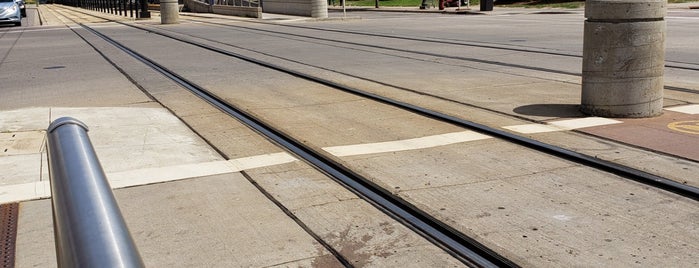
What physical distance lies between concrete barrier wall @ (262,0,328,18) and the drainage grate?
99.4 ft

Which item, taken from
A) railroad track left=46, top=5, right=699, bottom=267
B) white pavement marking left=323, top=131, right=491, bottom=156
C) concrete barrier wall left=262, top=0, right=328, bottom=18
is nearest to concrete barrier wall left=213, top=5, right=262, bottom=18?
concrete barrier wall left=262, top=0, right=328, bottom=18

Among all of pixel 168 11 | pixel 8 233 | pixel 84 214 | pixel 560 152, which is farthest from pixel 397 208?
pixel 168 11

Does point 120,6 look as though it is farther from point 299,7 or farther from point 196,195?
point 196,195

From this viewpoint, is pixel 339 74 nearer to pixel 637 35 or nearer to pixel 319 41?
pixel 637 35

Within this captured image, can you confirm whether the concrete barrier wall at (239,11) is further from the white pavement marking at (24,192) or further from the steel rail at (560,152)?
the white pavement marking at (24,192)

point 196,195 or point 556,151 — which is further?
point 556,151

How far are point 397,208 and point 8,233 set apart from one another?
2362 mm

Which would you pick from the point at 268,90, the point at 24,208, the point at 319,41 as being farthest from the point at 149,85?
the point at 319,41

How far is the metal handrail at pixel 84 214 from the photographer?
1372 millimetres

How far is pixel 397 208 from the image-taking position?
5.00m

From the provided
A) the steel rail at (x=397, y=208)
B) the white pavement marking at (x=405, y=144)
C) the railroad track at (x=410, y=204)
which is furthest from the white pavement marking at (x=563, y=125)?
the steel rail at (x=397, y=208)

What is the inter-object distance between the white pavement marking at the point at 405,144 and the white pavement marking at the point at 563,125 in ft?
1.65

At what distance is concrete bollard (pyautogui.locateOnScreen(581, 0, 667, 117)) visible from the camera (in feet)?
24.6

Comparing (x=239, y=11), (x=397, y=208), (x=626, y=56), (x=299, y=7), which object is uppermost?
(x=626, y=56)
